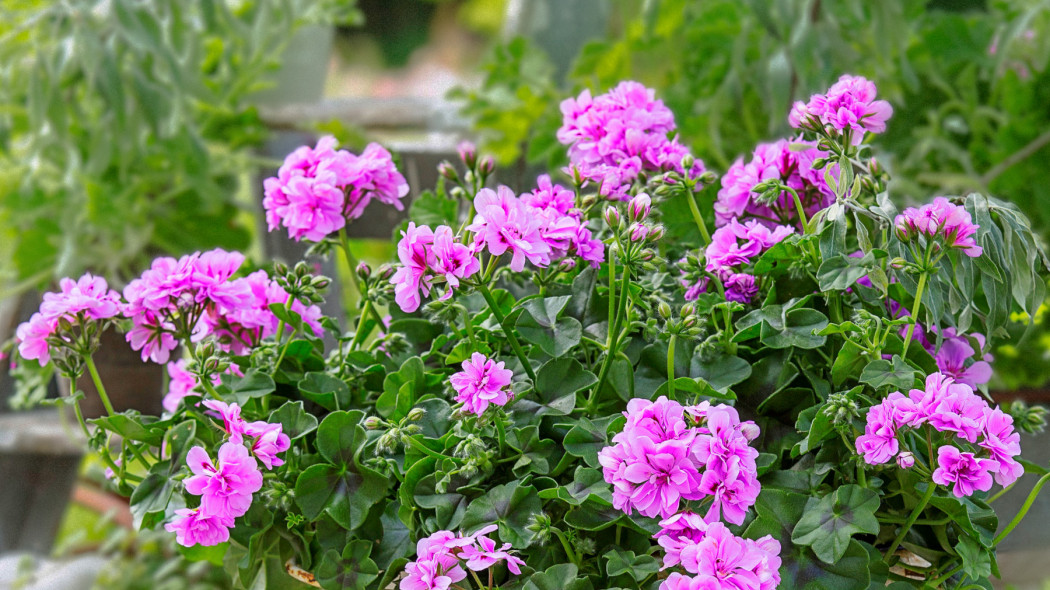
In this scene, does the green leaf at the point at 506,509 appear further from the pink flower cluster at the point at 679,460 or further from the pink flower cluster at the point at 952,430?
the pink flower cluster at the point at 952,430

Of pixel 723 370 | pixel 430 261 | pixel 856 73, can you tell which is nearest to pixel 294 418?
pixel 430 261

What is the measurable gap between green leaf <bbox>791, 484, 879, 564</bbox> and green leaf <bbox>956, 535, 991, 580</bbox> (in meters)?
0.05

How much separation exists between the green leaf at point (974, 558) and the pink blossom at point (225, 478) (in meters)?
0.36

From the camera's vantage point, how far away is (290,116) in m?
1.44

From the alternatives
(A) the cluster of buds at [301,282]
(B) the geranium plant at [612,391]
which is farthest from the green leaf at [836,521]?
(A) the cluster of buds at [301,282]

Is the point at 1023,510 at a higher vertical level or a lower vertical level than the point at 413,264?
lower

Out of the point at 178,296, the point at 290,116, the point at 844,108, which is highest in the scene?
the point at 844,108

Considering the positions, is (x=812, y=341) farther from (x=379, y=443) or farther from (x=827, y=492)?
(x=379, y=443)

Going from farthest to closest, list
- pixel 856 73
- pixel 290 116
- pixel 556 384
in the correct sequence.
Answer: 1. pixel 290 116
2. pixel 856 73
3. pixel 556 384

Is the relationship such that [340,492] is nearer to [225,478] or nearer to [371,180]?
[225,478]

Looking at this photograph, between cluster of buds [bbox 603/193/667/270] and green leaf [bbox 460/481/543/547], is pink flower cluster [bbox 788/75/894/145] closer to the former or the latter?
cluster of buds [bbox 603/193/667/270]

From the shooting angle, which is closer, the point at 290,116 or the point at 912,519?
the point at 912,519

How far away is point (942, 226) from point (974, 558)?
6.5 inches

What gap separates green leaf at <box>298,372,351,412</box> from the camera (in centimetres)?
53
